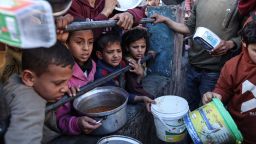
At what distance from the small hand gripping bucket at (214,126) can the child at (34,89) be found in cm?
115

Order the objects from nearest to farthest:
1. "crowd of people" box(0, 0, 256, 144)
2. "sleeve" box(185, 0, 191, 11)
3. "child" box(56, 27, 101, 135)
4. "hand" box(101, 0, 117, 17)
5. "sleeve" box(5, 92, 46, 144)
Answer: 1. "sleeve" box(5, 92, 46, 144)
2. "crowd of people" box(0, 0, 256, 144)
3. "child" box(56, 27, 101, 135)
4. "hand" box(101, 0, 117, 17)
5. "sleeve" box(185, 0, 191, 11)

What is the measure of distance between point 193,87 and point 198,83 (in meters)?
0.09

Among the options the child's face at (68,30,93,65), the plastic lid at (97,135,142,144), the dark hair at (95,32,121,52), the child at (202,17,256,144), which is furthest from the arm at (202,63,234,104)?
the child's face at (68,30,93,65)

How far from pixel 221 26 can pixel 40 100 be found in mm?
2273

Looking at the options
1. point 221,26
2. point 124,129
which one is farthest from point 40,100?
point 221,26

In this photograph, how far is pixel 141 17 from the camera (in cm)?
297

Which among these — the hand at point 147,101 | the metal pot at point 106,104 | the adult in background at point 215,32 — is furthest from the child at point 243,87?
the metal pot at point 106,104

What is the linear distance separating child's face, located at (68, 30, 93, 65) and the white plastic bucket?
0.82 m

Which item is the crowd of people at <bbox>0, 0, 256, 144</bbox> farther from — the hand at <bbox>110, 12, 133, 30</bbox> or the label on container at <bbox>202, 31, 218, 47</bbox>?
the label on container at <bbox>202, 31, 218, 47</bbox>

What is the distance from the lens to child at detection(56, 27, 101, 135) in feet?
7.10

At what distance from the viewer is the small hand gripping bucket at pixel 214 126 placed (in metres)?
2.24

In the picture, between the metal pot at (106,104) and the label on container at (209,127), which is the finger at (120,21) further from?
the label on container at (209,127)

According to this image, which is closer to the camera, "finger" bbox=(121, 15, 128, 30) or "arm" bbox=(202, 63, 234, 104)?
"finger" bbox=(121, 15, 128, 30)

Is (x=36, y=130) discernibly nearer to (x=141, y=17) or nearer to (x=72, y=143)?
(x=72, y=143)
